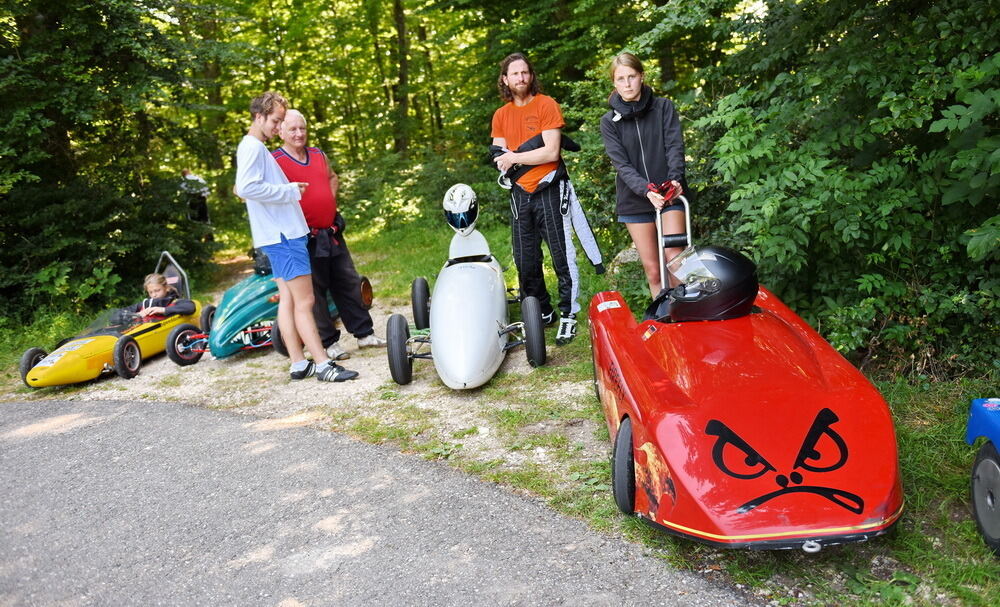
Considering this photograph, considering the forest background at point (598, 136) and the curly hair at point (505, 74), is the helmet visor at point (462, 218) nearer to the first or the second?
the curly hair at point (505, 74)

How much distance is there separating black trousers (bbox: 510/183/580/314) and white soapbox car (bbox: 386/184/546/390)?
0.95ft

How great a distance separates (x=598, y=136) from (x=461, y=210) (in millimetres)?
1821

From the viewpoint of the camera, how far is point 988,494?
288 centimetres

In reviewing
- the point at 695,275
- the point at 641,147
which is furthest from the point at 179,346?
the point at 695,275

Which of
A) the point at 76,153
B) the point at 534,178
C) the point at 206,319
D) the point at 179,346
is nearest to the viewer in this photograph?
the point at 534,178

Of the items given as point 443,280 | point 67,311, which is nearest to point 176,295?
point 67,311

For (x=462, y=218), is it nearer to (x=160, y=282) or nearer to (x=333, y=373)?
(x=333, y=373)

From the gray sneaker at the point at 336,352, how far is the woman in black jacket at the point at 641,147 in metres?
2.96

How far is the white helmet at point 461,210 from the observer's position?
21.0ft

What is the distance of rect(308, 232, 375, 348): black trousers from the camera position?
6.51 metres

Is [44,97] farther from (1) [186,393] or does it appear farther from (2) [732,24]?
(2) [732,24]

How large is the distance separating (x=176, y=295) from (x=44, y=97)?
3662mm

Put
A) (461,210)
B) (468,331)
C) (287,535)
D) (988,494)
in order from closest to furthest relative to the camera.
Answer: (988,494) < (287,535) < (468,331) < (461,210)

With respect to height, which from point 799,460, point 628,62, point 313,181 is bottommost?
point 799,460
